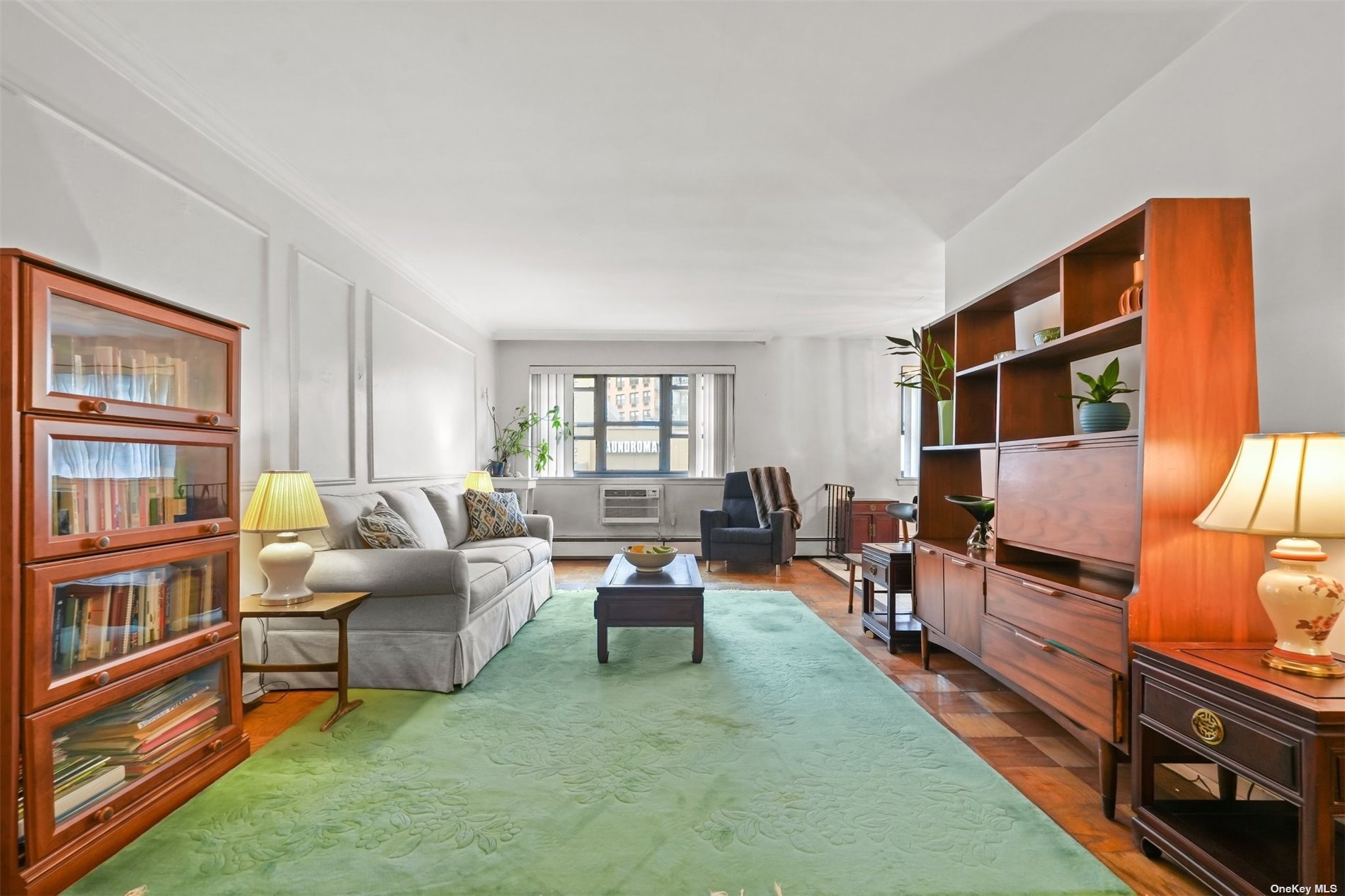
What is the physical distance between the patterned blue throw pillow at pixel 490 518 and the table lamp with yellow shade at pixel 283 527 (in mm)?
2178

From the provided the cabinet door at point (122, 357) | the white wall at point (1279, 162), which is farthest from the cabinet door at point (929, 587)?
the cabinet door at point (122, 357)

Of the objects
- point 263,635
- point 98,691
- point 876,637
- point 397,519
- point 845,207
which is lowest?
point 876,637

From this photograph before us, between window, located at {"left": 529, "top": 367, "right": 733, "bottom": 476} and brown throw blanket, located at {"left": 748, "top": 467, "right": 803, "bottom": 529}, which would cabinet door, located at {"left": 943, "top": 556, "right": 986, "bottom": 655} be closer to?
brown throw blanket, located at {"left": 748, "top": 467, "right": 803, "bottom": 529}

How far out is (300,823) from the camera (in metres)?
2.04

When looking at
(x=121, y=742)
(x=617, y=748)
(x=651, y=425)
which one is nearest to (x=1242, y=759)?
(x=617, y=748)

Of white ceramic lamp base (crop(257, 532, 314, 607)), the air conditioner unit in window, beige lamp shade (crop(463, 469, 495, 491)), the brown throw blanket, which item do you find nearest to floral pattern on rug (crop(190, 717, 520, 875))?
white ceramic lamp base (crop(257, 532, 314, 607))

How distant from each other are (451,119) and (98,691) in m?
2.45

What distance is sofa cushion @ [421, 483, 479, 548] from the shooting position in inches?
195

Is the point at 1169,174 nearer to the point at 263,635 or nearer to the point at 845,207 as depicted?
the point at 845,207

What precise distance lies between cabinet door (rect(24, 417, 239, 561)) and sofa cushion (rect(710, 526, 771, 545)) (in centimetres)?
471

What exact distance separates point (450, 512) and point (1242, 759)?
4650mm


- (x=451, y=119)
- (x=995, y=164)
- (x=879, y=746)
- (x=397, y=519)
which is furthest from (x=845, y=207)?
(x=397, y=519)

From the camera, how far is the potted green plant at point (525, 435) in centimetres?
754

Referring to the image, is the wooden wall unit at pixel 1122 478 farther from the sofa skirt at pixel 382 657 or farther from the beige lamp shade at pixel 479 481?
the beige lamp shade at pixel 479 481
